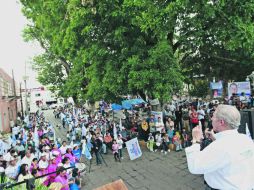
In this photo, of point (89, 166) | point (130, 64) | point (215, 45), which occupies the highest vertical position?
point (215, 45)

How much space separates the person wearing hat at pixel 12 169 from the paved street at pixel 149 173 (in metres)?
2.87

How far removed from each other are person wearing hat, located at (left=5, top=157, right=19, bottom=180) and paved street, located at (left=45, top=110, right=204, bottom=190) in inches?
113

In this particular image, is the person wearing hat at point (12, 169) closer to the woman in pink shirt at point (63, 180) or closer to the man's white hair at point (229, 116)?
the woman in pink shirt at point (63, 180)

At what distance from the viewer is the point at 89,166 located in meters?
14.4

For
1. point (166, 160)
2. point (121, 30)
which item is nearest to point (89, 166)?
point (166, 160)

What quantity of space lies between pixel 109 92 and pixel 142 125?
3.24 metres

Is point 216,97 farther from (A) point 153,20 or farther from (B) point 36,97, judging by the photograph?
(B) point 36,97

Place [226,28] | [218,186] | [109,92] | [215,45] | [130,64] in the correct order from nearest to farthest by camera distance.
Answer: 1. [218,186]
2. [226,28]
3. [130,64]
4. [109,92]
5. [215,45]

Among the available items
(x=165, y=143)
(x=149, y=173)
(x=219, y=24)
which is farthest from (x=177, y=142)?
(x=219, y=24)

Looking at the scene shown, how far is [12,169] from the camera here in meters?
10.4

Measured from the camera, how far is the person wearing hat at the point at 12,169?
10.1 metres

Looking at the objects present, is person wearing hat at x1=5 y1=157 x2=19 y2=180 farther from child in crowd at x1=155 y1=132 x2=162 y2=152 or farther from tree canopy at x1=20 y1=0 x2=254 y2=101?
child in crowd at x1=155 y1=132 x2=162 y2=152

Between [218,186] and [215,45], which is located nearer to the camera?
[218,186]

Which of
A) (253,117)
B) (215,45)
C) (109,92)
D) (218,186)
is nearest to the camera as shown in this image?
(218,186)
